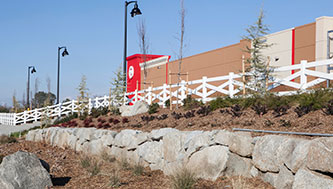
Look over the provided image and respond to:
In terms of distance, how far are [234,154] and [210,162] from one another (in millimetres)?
488

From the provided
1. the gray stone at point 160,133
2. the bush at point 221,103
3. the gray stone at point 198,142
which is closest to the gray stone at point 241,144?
the gray stone at point 198,142

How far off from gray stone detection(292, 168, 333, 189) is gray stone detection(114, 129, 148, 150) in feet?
16.8

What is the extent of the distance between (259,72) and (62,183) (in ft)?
24.3

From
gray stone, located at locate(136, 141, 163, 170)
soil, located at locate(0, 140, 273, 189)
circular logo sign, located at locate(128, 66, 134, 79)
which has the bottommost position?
soil, located at locate(0, 140, 273, 189)

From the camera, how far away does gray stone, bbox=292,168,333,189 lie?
429cm

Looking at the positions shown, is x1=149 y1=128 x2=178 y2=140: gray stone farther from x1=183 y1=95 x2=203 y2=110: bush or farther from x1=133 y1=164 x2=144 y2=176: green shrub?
x1=183 y1=95 x2=203 y2=110: bush

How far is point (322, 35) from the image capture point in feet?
51.9

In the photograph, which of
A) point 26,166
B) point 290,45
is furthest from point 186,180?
point 290,45

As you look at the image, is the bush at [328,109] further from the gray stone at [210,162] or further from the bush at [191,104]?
the bush at [191,104]

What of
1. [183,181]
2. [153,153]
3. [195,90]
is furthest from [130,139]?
[195,90]

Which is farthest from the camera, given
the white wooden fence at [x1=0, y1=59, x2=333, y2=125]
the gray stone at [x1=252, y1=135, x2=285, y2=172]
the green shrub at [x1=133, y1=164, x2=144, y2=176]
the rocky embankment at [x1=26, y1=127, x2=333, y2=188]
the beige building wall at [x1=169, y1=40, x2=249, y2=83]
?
the beige building wall at [x1=169, y1=40, x2=249, y2=83]

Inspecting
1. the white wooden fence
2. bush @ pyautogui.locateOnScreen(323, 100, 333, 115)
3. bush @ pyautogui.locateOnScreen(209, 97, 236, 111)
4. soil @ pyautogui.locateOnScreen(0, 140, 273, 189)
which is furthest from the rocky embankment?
the white wooden fence

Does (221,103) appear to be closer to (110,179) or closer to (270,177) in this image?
(110,179)

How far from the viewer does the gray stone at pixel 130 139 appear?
9.45 meters
